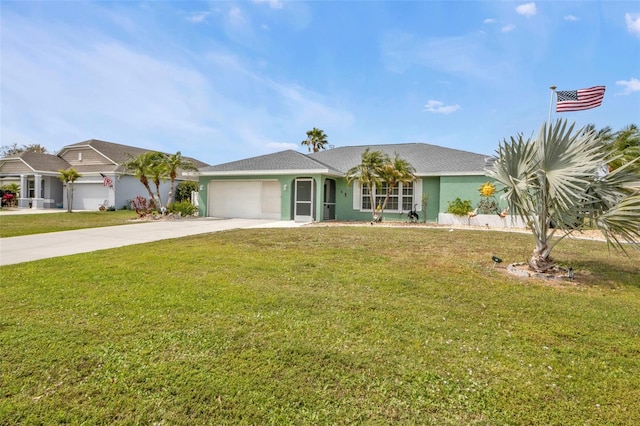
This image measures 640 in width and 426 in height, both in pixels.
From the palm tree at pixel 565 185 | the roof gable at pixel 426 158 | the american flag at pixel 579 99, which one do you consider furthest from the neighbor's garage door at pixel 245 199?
the american flag at pixel 579 99

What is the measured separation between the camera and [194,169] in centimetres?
1975

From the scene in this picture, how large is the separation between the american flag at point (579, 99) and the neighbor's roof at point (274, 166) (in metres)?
11.2

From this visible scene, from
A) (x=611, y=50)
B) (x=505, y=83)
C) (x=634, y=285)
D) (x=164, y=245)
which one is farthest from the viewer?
(x=505, y=83)

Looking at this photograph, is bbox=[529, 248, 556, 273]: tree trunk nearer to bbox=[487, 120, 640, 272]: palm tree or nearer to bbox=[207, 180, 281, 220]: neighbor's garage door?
bbox=[487, 120, 640, 272]: palm tree

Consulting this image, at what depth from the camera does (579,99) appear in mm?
14422

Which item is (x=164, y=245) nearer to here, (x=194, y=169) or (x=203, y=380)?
(x=203, y=380)

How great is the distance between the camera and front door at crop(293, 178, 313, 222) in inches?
694

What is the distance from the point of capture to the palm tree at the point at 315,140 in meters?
37.6

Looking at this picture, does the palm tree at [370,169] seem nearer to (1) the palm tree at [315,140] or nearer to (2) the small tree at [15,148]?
(1) the palm tree at [315,140]

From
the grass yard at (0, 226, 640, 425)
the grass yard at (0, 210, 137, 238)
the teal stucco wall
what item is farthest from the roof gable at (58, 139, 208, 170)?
the grass yard at (0, 226, 640, 425)

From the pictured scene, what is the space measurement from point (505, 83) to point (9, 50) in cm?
2295

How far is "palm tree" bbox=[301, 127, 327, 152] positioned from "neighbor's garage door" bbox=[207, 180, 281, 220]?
1986cm

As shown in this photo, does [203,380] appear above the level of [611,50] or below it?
below

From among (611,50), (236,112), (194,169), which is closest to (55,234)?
(194,169)
